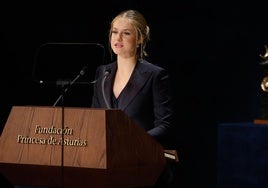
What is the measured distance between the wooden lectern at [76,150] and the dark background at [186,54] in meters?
2.07

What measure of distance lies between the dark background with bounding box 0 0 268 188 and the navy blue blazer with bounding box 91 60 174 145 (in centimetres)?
157

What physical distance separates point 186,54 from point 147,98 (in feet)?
5.62

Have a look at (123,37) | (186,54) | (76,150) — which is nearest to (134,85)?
(123,37)

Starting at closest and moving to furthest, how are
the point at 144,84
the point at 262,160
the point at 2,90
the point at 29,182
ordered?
the point at 29,182
the point at 144,84
the point at 262,160
the point at 2,90

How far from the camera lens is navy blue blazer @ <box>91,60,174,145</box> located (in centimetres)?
307

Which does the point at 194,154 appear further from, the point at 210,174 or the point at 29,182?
the point at 29,182

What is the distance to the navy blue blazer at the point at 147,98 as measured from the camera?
307 centimetres

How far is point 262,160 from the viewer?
408 centimetres

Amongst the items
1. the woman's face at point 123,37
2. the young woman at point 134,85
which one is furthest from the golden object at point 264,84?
the woman's face at point 123,37

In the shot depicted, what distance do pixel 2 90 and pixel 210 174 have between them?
1654mm

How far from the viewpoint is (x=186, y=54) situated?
4750 mm

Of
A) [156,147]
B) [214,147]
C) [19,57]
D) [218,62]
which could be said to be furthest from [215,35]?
[156,147]

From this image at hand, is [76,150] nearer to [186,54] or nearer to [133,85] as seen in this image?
[133,85]

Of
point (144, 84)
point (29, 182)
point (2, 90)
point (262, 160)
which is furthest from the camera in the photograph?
point (2, 90)
